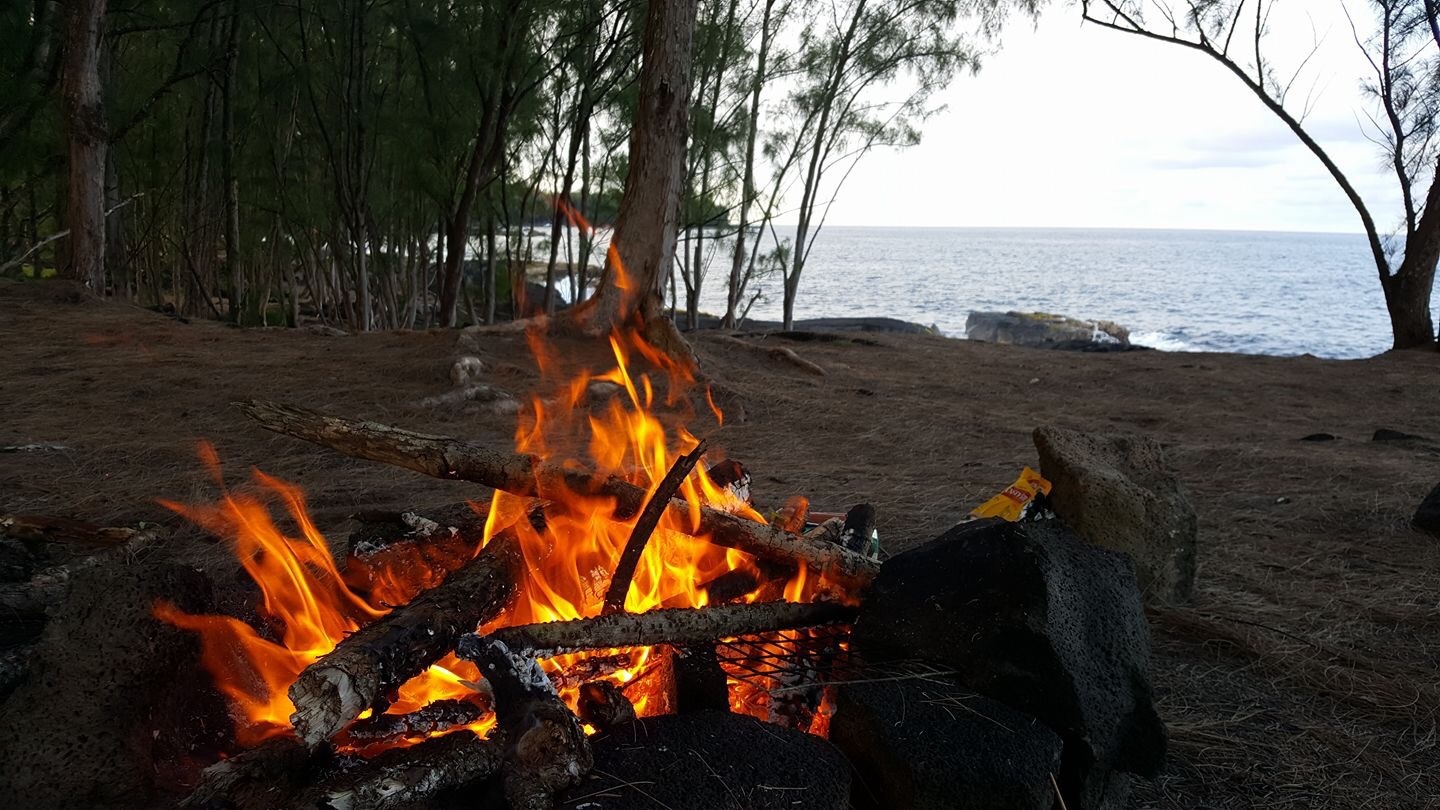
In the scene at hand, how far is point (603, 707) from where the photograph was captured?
2.31m

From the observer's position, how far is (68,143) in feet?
36.9

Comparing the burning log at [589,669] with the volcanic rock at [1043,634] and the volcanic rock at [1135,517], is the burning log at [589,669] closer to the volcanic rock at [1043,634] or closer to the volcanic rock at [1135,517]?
the volcanic rock at [1043,634]

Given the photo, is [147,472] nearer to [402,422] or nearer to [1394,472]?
[402,422]

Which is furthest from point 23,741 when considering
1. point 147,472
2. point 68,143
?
point 68,143

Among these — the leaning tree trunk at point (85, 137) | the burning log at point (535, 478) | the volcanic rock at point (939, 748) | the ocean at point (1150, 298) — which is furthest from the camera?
the ocean at point (1150, 298)

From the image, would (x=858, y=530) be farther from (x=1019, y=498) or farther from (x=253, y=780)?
(x=253, y=780)

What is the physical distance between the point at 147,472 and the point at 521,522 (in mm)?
3791

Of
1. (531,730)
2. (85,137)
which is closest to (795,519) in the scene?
(531,730)

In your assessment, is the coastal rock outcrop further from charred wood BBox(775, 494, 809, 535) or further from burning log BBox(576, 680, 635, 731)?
burning log BBox(576, 680, 635, 731)

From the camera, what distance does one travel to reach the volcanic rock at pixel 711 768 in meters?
1.96

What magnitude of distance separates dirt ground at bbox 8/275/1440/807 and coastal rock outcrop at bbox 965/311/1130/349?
1682 cm

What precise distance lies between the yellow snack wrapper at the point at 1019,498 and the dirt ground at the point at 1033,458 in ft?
1.86

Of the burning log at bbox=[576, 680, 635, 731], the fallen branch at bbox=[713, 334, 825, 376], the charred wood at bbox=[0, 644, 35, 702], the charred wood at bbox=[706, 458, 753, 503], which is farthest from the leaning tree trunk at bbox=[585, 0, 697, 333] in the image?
the burning log at bbox=[576, 680, 635, 731]

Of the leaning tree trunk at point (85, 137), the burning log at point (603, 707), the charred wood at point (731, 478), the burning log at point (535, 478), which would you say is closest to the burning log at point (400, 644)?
the burning log at point (535, 478)
